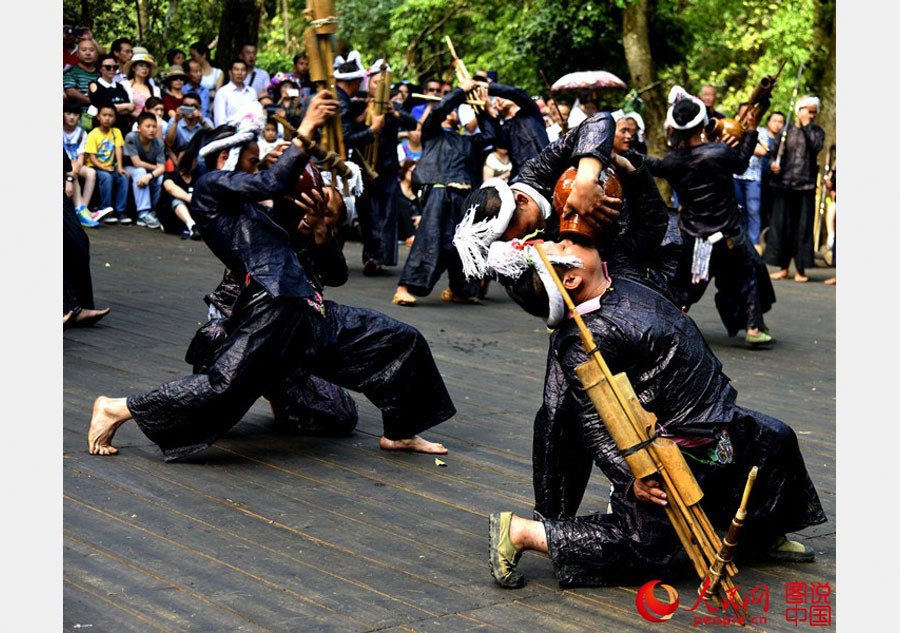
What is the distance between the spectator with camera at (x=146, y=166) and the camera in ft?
45.3

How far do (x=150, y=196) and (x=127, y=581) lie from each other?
35.9 ft

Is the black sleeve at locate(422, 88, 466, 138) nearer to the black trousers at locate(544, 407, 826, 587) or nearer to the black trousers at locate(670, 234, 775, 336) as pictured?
the black trousers at locate(670, 234, 775, 336)

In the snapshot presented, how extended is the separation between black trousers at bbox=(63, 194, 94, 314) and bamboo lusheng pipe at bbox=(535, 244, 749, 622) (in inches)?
203

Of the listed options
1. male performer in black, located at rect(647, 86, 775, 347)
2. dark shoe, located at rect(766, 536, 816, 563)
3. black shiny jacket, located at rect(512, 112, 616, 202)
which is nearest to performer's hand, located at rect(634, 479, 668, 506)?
dark shoe, located at rect(766, 536, 816, 563)

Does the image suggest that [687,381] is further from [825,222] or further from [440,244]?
[825,222]

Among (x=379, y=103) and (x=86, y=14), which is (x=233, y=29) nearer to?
(x=86, y=14)

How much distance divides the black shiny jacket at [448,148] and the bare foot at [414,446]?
5.03 metres

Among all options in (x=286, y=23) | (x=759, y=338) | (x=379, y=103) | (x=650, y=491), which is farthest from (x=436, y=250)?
(x=286, y=23)

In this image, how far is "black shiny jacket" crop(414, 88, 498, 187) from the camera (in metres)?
10.2

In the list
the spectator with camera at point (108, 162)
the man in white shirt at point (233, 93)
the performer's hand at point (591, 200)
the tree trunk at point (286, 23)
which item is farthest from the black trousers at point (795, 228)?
the tree trunk at point (286, 23)

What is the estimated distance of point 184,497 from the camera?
15.2 feet

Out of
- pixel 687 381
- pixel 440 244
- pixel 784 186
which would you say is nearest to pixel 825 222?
pixel 784 186

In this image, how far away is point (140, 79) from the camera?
14.8m

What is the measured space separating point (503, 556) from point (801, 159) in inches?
410
